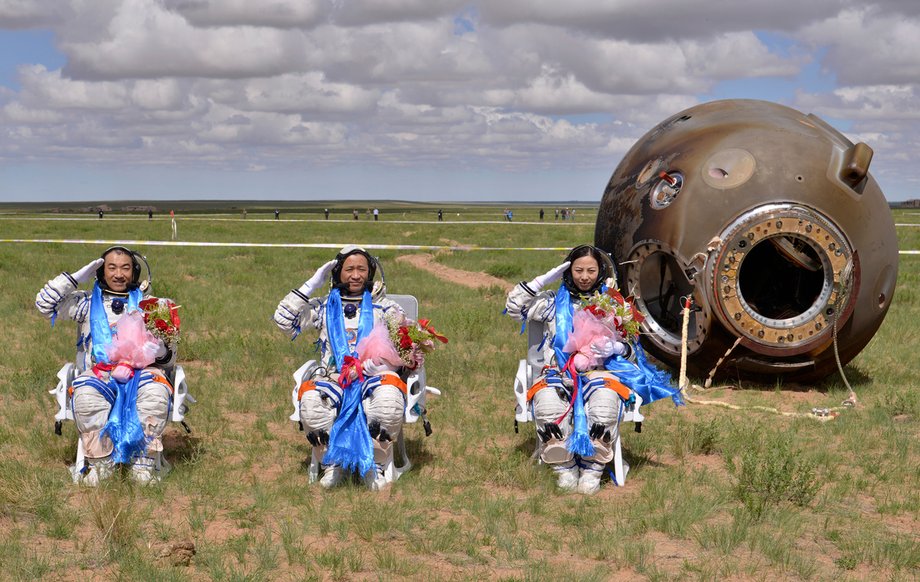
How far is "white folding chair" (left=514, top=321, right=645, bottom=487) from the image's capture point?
6758 millimetres

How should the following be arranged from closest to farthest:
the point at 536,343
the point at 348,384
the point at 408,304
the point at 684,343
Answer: the point at 348,384, the point at 536,343, the point at 408,304, the point at 684,343

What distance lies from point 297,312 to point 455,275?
1405 cm

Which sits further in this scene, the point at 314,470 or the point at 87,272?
the point at 87,272

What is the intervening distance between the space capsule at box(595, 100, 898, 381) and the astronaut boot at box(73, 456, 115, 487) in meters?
5.06

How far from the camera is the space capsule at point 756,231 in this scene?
28.1ft

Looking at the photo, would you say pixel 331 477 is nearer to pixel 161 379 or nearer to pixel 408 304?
pixel 161 379

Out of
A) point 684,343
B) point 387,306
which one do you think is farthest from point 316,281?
point 684,343

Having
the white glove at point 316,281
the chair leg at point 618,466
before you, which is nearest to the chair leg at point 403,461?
the white glove at point 316,281

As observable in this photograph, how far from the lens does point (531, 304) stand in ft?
23.2

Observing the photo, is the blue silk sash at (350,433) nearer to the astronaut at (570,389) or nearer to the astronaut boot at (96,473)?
the astronaut at (570,389)

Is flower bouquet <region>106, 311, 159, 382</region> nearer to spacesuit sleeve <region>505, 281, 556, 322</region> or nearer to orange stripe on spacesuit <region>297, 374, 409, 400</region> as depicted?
orange stripe on spacesuit <region>297, 374, 409, 400</region>

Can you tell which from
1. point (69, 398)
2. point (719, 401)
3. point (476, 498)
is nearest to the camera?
point (476, 498)

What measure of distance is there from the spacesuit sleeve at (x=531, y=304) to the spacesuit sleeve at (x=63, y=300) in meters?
3.19

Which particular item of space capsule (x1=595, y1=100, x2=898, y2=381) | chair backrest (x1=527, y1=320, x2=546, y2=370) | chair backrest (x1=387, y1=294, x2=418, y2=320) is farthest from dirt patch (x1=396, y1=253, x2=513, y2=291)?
chair backrest (x1=527, y1=320, x2=546, y2=370)
